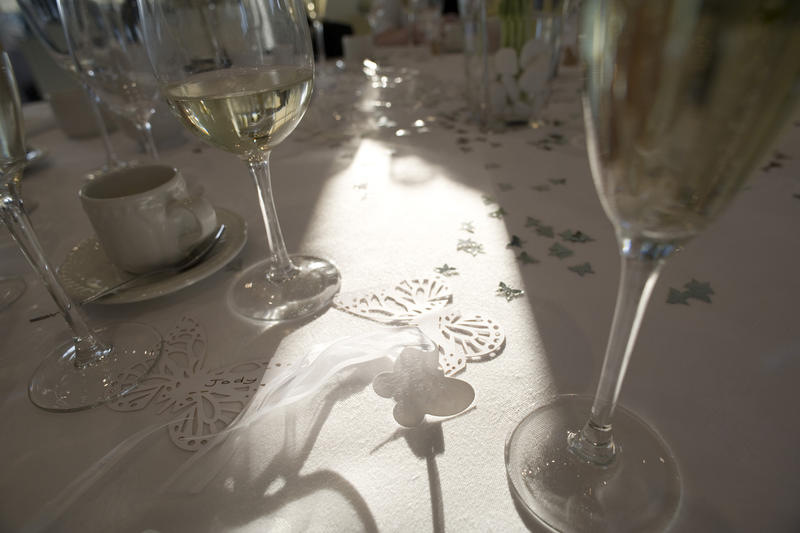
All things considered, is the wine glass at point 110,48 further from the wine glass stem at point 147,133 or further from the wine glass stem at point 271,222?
the wine glass stem at point 271,222

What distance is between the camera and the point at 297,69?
49 cm

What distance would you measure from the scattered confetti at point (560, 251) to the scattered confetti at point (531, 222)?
0.06 m

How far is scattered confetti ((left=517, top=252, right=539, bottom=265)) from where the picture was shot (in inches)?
20.8

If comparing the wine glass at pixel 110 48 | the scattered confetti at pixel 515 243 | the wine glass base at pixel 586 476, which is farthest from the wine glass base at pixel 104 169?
the wine glass base at pixel 586 476

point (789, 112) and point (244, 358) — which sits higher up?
point (789, 112)

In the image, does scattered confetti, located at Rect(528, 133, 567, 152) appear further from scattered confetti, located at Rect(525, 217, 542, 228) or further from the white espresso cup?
the white espresso cup

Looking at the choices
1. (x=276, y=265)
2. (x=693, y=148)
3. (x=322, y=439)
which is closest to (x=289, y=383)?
(x=322, y=439)

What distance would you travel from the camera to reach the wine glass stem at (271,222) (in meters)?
0.52

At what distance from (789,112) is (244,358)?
17.0 inches

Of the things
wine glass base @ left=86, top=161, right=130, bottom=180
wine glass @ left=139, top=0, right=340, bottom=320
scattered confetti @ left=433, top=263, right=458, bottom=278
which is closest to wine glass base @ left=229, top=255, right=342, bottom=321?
wine glass @ left=139, top=0, right=340, bottom=320

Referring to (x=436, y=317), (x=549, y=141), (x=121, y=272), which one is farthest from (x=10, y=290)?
(x=549, y=141)

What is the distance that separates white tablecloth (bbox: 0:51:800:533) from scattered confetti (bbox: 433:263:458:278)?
0.03ft

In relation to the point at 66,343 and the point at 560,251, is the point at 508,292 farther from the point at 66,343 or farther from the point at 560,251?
the point at 66,343

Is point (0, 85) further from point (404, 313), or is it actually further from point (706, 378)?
point (706, 378)
